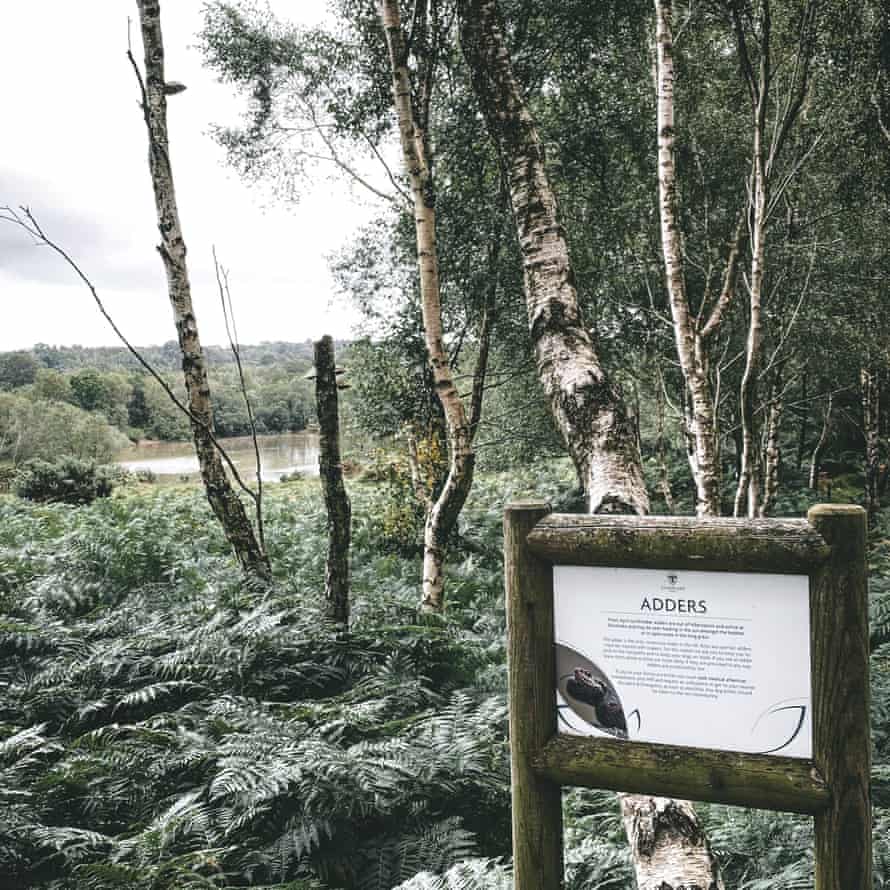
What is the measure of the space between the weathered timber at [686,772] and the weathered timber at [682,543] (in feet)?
1.50

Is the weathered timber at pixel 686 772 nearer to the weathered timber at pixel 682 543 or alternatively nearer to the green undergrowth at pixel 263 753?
the weathered timber at pixel 682 543

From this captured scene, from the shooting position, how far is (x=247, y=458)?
46750mm

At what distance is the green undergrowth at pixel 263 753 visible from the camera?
2.88m

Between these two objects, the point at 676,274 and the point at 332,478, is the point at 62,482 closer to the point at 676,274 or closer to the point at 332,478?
the point at 332,478

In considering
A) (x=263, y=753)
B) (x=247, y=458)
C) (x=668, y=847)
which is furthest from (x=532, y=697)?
(x=247, y=458)

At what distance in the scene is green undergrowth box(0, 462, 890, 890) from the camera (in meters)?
2.88

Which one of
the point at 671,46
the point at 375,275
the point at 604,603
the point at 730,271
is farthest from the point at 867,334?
the point at 604,603

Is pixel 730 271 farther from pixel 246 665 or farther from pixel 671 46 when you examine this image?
pixel 246 665

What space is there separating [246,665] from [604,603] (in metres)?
3.55

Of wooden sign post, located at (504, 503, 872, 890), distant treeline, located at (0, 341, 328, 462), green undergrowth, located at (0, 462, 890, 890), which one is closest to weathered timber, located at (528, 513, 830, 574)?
wooden sign post, located at (504, 503, 872, 890)

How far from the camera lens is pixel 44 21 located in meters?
13.2

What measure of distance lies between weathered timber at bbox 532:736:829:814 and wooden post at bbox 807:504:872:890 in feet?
0.17

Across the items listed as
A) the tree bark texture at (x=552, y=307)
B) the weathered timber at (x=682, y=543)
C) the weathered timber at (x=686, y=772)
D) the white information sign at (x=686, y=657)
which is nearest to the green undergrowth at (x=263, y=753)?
the weathered timber at (x=686, y=772)

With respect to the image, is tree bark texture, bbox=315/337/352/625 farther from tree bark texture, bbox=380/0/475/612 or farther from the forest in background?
tree bark texture, bbox=380/0/475/612
